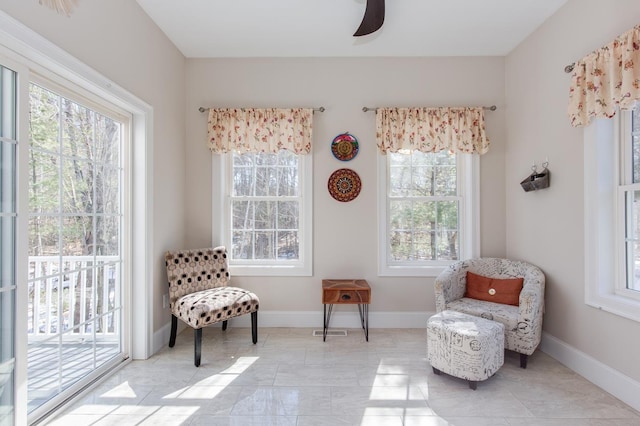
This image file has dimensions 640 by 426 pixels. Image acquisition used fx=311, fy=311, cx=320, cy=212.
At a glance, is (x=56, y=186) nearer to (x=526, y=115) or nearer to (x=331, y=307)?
(x=331, y=307)

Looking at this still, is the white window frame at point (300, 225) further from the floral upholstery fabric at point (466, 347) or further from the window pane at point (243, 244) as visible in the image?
the floral upholstery fabric at point (466, 347)

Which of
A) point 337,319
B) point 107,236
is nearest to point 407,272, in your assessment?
point 337,319

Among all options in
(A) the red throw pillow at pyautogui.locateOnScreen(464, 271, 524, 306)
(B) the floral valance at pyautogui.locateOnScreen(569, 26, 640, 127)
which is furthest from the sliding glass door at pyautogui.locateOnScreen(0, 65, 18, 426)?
(B) the floral valance at pyautogui.locateOnScreen(569, 26, 640, 127)

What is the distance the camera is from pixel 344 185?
11.1 feet

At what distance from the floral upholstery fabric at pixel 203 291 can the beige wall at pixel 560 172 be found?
2.65 m

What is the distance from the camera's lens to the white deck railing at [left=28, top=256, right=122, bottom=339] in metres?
1.81

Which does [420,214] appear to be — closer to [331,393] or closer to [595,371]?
[595,371]

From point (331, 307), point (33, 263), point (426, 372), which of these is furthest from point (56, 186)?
point (426, 372)

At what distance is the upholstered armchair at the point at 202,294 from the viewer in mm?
2553

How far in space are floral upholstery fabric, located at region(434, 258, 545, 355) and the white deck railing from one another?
9.03ft

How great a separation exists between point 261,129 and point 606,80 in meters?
2.84

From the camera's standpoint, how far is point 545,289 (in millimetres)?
2748

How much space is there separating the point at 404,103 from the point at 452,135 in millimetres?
615

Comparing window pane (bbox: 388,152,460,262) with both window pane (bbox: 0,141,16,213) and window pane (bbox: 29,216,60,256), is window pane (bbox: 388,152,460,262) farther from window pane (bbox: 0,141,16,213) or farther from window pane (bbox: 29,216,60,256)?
window pane (bbox: 0,141,16,213)
